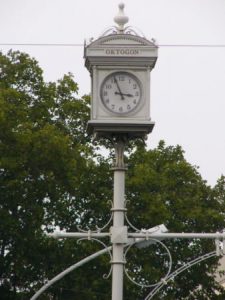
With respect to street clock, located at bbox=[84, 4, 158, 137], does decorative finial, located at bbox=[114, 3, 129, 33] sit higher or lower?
higher

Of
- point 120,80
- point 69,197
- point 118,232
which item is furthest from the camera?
point 69,197

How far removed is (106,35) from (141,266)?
37769 mm

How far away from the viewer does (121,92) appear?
19.9 metres

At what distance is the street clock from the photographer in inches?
777

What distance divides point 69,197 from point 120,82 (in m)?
37.6

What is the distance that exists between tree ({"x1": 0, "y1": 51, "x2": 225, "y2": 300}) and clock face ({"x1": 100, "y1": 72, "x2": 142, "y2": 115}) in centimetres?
3275

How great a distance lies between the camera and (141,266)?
5722 cm

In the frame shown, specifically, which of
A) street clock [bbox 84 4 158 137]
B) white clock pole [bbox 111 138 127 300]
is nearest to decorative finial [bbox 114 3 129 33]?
street clock [bbox 84 4 158 137]

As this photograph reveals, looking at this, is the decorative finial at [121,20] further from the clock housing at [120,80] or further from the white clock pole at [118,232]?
the white clock pole at [118,232]

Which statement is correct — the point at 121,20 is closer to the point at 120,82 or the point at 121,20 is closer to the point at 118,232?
the point at 120,82

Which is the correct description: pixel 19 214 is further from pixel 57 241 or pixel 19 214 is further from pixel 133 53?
pixel 133 53

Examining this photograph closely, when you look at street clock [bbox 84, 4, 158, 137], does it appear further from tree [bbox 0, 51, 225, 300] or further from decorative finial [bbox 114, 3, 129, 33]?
tree [bbox 0, 51, 225, 300]

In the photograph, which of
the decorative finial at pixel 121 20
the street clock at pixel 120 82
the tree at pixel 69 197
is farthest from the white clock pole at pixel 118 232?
the tree at pixel 69 197

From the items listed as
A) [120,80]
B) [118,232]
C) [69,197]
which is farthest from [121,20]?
[69,197]
